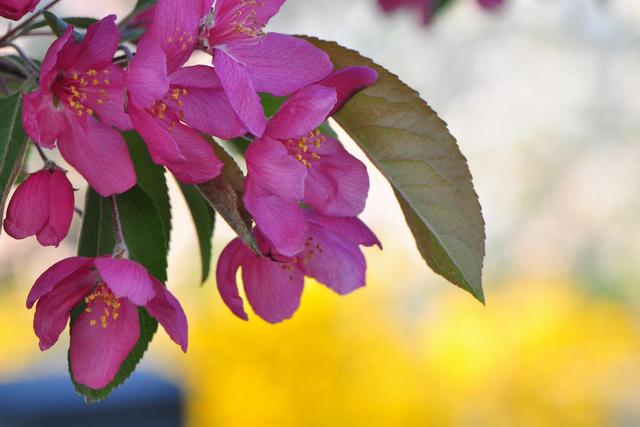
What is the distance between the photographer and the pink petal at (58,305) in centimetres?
72

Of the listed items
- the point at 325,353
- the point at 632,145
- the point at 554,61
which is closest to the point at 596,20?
the point at 554,61

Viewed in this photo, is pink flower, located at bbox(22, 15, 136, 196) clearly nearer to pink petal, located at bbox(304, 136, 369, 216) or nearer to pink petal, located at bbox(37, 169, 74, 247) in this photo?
pink petal, located at bbox(37, 169, 74, 247)

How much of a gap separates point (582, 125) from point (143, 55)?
680cm

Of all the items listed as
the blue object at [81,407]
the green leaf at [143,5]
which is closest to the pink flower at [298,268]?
the green leaf at [143,5]

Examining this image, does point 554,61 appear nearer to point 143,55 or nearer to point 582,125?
point 582,125

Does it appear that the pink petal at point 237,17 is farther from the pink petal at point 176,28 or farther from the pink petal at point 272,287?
the pink petal at point 272,287

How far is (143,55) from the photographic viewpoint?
2.09 feet

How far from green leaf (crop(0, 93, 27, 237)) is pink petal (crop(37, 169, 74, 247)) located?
3 cm

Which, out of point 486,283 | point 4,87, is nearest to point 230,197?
point 4,87

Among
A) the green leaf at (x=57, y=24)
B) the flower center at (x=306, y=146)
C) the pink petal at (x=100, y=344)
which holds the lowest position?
the pink petal at (x=100, y=344)

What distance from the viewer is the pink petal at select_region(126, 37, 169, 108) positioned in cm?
63

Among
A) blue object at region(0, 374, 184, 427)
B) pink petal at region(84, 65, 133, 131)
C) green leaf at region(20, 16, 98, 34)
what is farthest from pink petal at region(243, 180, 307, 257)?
A: blue object at region(0, 374, 184, 427)

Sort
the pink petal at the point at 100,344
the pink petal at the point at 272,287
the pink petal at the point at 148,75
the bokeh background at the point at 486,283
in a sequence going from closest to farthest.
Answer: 1. the pink petal at the point at 148,75
2. the pink petal at the point at 100,344
3. the pink petal at the point at 272,287
4. the bokeh background at the point at 486,283

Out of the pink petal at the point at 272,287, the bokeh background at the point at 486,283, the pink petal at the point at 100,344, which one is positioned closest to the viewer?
the pink petal at the point at 100,344
